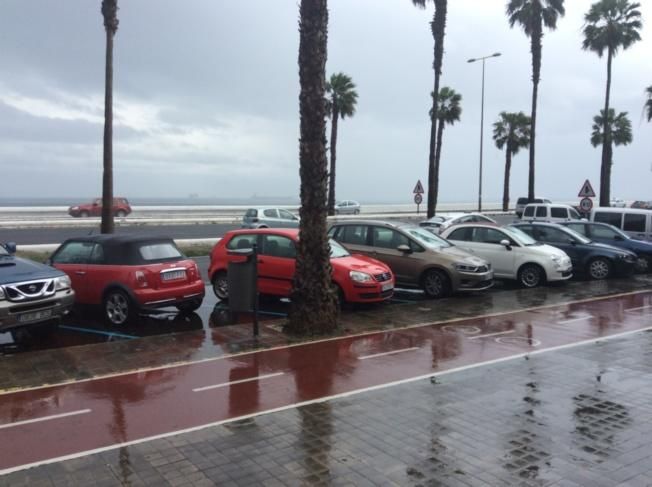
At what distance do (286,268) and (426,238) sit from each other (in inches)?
150

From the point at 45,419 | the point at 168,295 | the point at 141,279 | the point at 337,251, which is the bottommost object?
the point at 45,419

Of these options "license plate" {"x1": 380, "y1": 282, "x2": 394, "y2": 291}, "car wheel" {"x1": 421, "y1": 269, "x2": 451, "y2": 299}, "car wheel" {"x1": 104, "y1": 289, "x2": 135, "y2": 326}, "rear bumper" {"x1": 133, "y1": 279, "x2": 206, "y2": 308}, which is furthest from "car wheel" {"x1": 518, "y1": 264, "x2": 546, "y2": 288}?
"car wheel" {"x1": 104, "y1": 289, "x2": 135, "y2": 326}

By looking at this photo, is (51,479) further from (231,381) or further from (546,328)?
(546,328)

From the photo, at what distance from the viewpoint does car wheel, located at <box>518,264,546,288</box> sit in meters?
14.7

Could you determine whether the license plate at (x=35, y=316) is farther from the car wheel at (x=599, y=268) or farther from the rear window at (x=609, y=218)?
the rear window at (x=609, y=218)

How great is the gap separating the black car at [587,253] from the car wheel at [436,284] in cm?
537

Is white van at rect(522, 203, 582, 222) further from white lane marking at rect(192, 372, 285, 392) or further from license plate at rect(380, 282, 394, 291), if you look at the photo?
white lane marking at rect(192, 372, 285, 392)

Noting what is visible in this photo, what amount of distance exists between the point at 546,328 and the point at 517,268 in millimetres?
4990

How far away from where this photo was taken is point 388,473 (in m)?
4.53

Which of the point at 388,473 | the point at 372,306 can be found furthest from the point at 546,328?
the point at 388,473

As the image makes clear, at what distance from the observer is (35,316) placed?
835cm

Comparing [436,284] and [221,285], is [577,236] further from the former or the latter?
[221,285]

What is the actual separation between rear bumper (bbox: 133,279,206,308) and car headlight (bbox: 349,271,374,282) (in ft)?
9.10

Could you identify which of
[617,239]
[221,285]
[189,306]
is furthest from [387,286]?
[617,239]
